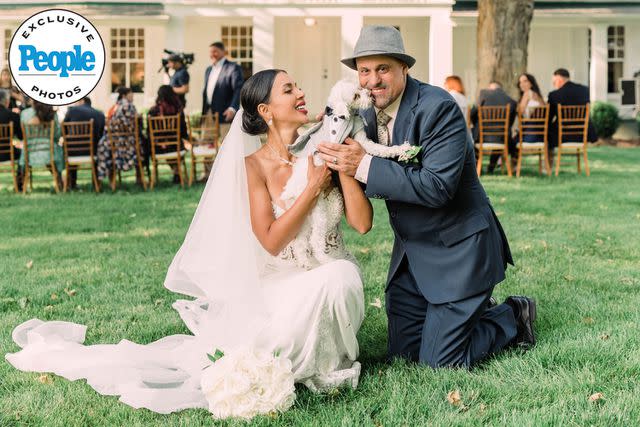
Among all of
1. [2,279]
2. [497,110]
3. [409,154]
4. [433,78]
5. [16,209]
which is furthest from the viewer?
[433,78]

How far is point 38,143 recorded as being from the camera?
41.4 ft

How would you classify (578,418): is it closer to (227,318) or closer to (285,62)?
(227,318)

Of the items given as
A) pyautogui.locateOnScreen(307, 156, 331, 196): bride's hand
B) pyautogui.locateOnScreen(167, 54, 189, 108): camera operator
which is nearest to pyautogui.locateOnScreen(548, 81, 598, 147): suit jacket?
pyautogui.locateOnScreen(167, 54, 189, 108): camera operator

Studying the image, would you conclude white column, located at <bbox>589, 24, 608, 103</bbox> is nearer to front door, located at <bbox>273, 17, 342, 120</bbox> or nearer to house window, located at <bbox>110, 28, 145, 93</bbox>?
front door, located at <bbox>273, 17, 342, 120</bbox>

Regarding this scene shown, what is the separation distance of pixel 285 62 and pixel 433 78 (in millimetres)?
4656

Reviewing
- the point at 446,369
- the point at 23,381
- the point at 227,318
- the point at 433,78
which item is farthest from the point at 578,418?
the point at 433,78

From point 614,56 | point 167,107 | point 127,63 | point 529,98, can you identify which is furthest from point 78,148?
point 614,56

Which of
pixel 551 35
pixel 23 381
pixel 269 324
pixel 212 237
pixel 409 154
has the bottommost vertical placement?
pixel 23 381

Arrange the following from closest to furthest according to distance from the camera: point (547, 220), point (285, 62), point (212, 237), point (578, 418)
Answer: point (578, 418), point (212, 237), point (547, 220), point (285, 62)

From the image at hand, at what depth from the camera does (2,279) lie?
659 cm

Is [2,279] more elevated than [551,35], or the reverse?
[551,35]

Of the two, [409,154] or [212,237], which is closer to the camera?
[409,154]

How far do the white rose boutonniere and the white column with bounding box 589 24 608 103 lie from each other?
Answer: 23.1 metres

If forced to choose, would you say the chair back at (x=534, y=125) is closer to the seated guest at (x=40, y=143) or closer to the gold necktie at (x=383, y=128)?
the seated guest at (x=40, y=143)
